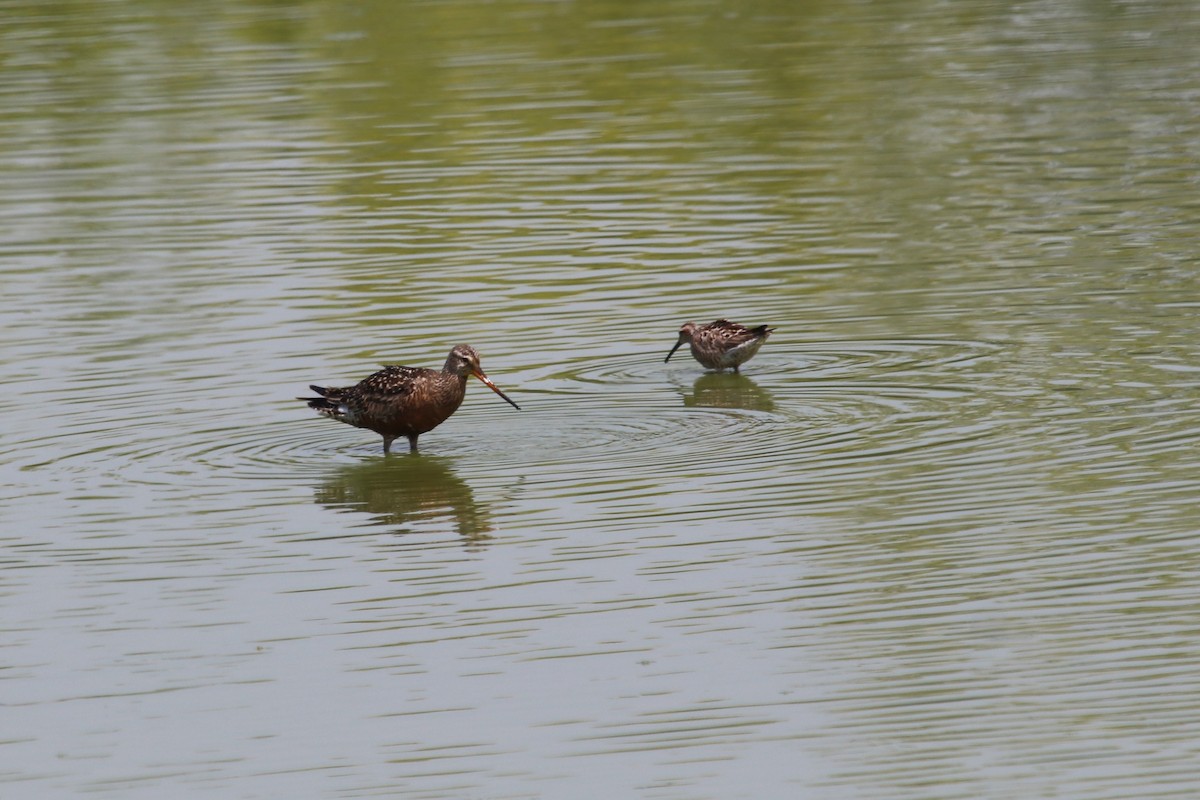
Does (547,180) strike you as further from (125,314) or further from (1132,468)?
(1132,468)

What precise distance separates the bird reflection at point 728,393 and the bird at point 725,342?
0.14 meters

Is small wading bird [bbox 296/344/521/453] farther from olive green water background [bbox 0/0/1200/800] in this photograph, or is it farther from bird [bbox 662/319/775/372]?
bird [bbox 662/319/775/372]

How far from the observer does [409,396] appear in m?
14.6

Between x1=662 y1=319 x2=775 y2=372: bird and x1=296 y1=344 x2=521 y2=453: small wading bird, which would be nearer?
x1=296 y1=344 x2=521 y2=453: small wading bird

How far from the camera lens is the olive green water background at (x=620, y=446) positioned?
948cm

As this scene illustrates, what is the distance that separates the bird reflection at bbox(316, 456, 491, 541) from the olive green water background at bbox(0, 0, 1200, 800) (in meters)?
0.07

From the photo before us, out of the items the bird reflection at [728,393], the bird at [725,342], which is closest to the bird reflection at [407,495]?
the bird reflection at [728,393]

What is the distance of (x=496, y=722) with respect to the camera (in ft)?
31.7

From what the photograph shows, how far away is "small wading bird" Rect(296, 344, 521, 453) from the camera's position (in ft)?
48.0

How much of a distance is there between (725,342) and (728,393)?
16.8 inches

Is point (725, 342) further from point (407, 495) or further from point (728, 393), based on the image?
point (407, 495)

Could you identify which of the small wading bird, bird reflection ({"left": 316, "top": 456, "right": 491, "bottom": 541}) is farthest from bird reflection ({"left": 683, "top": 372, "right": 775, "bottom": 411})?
bird reflection ({"left": 316, "top": 456, "right": 491, "bottom": 541})

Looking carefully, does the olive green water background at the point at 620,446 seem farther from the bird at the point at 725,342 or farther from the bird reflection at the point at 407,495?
the bird at the point at 725,342

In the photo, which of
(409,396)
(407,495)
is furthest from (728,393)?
(407,495)
